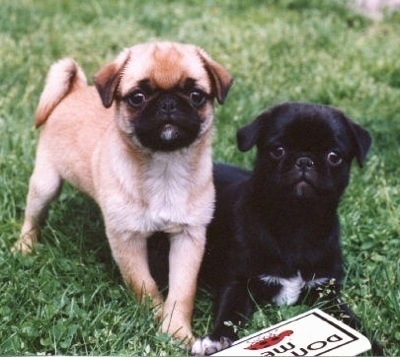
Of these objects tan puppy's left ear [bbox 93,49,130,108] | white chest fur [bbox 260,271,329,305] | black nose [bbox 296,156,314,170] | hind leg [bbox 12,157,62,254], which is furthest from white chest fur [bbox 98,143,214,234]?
hind leg [bbox 12,157,62,254]

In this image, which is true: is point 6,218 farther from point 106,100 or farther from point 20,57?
point 20,57

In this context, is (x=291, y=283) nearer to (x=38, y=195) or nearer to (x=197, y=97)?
(x=197, y=97)

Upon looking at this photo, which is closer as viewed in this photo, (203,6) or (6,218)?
(6,218)

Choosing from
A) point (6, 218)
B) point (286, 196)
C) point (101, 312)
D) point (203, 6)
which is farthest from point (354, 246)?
point (203, 6)

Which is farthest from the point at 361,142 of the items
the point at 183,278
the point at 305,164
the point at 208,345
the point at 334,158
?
the point at 208,345

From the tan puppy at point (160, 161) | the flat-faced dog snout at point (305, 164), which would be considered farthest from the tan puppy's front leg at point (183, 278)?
the flat-faced dog snout at point (305, 164)

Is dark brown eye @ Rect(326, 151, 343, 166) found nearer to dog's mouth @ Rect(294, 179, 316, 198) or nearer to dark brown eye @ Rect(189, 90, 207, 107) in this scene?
dog's mouth @ Rect(294, 179, 316, 198)
